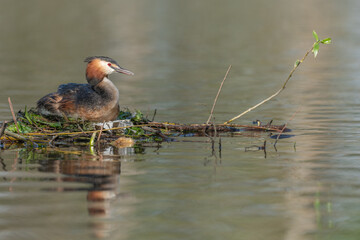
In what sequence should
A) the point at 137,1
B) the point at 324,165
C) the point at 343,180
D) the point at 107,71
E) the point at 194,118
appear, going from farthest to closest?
the point at 137,1
the point at 194,118
the point at 107,71
the point at 324,165
the point at 343,180

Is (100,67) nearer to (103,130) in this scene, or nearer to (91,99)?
(91,99)

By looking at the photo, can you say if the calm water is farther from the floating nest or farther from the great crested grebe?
the great crested grebe

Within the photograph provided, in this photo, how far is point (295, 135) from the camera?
10820mm

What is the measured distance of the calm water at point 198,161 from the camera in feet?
20.7

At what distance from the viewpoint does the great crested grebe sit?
1059cm

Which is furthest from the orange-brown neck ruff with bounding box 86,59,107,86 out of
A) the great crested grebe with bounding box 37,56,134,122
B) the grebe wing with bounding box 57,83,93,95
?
the grebe wing with bounding box 57,83,93,95

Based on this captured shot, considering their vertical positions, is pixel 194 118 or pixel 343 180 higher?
pixel 194 118

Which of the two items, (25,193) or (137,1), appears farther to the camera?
(137,1)

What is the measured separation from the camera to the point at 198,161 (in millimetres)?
8914

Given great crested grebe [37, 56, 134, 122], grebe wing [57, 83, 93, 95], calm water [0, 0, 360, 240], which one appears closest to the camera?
calm water [0, 0, 360, 240]

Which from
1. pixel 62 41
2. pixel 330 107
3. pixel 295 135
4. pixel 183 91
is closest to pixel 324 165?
pixel 295 135

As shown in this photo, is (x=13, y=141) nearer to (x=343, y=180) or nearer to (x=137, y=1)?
(x=343, y=180)

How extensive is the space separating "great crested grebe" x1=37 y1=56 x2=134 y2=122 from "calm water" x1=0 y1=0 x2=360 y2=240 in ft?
3.10

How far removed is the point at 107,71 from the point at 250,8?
140 ft
